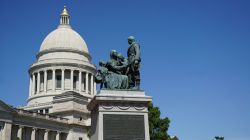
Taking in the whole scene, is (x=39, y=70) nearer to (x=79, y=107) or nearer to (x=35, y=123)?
(x=79, y=107)

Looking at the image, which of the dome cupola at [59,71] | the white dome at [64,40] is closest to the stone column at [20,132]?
the dome cupola at [59,71]

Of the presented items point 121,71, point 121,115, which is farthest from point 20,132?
point 121,115

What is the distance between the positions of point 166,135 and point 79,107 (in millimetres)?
35850

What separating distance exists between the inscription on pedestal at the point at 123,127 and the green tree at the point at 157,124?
27633 mm

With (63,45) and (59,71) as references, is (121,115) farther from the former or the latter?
(63,45)

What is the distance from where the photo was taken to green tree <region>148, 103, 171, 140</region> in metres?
44.4

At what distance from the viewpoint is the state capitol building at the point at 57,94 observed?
2549 inches

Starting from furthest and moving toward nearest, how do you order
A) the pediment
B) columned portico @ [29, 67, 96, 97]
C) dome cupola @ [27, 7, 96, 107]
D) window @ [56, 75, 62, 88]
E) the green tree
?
1. window @ [56, 75, 62, 88]
2. columned portico @ [29, 67, 96, 97]
3. dome cupola @ [27, 7, 96, 107]
4. the pediment
5. the green tree

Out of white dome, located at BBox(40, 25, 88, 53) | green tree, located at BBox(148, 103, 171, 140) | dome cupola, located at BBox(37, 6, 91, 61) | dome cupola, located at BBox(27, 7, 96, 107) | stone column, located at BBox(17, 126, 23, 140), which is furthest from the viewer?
white dome, located at BBox(40, 25, 88, 53)

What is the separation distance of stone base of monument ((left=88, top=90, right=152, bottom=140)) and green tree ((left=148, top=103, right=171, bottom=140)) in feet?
90.2

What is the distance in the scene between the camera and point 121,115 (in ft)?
56.5

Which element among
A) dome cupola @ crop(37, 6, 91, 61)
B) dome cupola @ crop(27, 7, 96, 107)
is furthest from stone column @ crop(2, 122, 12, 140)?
dome cupola @ crop(37, 6, 91, 61)

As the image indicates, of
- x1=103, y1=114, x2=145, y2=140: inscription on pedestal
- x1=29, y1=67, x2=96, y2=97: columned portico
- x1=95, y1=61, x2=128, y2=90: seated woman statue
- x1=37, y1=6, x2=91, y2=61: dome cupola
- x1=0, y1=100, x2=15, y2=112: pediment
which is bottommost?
x1=103, y1=114, x2=145, y2=140: inscription on pedestal

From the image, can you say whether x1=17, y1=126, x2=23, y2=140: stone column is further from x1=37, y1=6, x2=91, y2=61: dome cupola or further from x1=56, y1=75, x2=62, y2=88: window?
x1=37, y1=6, x2=91, y2=61: dome cupola
